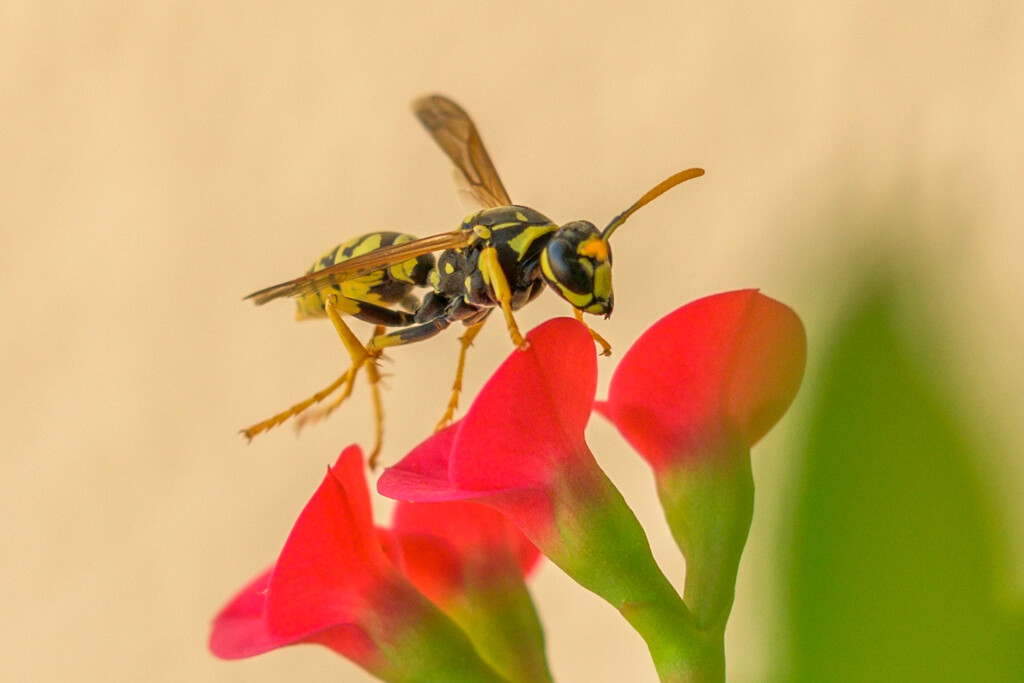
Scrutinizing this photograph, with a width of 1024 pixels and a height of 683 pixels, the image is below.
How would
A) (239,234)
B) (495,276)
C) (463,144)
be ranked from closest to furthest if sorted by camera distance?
(495,276)
(463,144)
(239,234)

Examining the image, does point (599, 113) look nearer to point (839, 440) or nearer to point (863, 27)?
point (863, 27)

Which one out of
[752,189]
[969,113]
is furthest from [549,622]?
[969,113]

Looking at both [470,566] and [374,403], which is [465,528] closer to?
[470,566]

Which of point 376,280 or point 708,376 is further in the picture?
point 376,280

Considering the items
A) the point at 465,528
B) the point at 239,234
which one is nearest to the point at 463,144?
the point at 465,528

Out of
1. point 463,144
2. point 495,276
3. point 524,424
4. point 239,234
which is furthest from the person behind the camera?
point 239,234

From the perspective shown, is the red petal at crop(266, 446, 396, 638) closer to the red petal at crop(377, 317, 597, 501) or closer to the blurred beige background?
the red petal at crop(377, 317, 597, 501)
